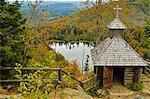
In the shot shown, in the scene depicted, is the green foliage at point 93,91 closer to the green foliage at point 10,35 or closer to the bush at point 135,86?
the bush at point 135,86

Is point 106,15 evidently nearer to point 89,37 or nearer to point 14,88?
point 14,88

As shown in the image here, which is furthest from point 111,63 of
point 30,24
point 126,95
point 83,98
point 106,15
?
point 106,15

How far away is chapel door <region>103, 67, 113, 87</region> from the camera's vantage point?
1529 cm

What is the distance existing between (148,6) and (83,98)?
5623 centimetres

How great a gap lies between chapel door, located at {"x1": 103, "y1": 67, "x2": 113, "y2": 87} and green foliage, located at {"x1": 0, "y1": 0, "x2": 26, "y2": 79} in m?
4.64

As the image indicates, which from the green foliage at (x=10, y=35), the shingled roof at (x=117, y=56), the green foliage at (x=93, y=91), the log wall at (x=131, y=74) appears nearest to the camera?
the green foliage at (x=10, y=35)

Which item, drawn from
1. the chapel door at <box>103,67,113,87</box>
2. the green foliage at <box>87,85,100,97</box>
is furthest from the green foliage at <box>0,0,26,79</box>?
the chapel door at <box>103,67,113,87</box>

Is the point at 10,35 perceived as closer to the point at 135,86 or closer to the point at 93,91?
the point at 93,91

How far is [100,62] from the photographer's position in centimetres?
1525

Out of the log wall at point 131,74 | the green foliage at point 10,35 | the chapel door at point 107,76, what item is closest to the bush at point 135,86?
the log wall at point 131,74

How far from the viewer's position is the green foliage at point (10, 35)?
12.3 m

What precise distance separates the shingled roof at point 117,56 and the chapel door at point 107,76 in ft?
1.24

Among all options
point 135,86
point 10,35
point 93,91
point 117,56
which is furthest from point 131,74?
point 10,35

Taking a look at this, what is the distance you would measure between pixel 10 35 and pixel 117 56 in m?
5.96
